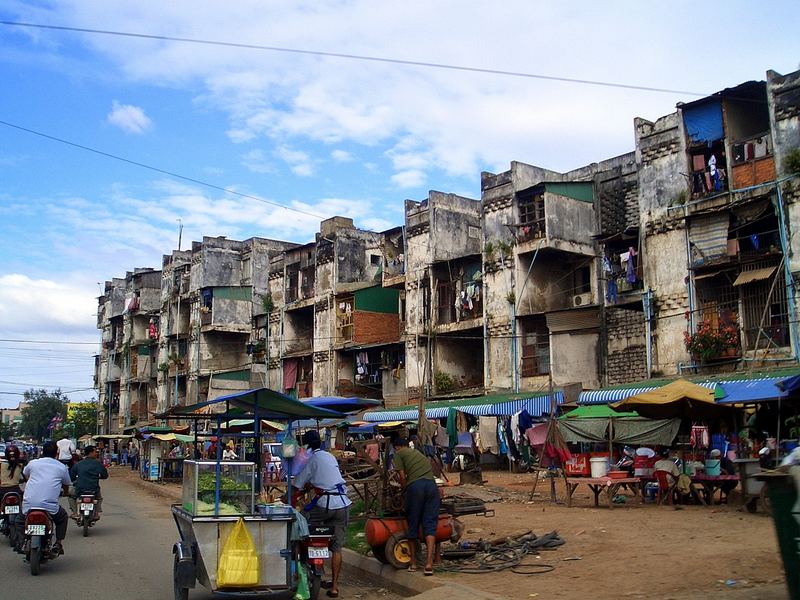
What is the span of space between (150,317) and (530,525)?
198ft

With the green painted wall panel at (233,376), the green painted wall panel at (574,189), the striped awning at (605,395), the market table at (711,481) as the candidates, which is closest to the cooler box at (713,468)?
the market table at (711,481)

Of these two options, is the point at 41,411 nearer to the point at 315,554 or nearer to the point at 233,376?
the point at 233,376

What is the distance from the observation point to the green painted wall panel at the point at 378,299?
141 ft

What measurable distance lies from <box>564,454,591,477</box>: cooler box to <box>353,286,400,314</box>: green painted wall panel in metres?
25.3

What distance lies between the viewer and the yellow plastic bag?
25.1 feet

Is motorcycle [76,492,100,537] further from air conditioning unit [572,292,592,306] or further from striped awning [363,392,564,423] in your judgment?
air conditioning unit [572,292,592,306]

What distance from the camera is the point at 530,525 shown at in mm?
13109

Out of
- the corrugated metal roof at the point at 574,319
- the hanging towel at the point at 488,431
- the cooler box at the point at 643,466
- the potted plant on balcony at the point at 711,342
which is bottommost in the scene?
the cooler box at the point at 643,466

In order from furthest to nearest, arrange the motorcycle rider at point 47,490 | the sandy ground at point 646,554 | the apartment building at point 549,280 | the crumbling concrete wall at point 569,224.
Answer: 1. the crumbling concrete wall at point 569,224
2. the apartment building at point 549,280
3. the motorcycle rider at point 47,490
4. the sandy ground at point 646,554

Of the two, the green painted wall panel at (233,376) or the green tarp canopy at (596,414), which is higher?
the green painted wall panel at (233,376)

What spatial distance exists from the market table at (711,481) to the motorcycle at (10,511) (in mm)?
12317

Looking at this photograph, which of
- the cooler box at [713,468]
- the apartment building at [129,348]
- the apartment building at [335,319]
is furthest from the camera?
the apartment building at [129,348]

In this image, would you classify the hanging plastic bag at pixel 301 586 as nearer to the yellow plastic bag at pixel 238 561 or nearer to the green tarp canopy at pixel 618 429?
the yellow plastic bag at pixel 238 561

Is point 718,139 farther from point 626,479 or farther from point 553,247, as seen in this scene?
point 626,479
